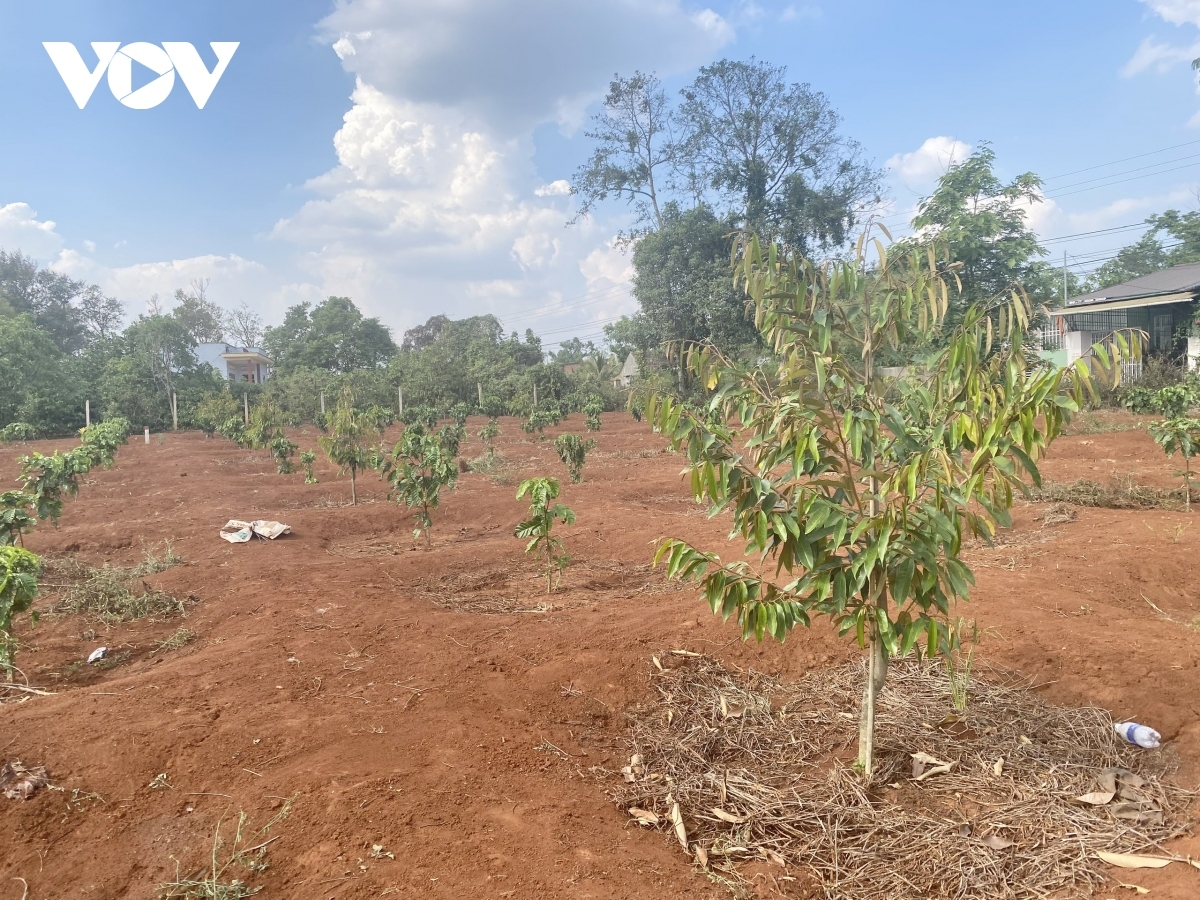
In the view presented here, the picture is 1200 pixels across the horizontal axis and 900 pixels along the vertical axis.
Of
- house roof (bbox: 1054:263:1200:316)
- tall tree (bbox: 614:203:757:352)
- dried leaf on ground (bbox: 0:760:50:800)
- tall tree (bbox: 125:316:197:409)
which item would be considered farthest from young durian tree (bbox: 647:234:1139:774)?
tall tree (bbox: 125:316:197:409)

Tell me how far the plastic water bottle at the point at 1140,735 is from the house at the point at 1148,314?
1827cm

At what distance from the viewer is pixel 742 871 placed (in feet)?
8.68

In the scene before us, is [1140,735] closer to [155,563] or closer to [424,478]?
[424,478]

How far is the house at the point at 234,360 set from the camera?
149 ft

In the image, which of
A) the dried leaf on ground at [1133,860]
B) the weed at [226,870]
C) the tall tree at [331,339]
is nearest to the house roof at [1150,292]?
the dried leaf on ground at [1133,860]

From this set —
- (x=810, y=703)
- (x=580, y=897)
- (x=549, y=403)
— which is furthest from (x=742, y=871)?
(x=549, y=403)

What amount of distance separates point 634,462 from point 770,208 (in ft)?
53.5

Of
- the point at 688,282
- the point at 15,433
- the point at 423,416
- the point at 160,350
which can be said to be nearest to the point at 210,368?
the point at 160,350

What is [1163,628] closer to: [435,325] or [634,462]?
[634,462]

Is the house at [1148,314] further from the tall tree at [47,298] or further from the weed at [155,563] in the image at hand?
the tall tree at [47,298]

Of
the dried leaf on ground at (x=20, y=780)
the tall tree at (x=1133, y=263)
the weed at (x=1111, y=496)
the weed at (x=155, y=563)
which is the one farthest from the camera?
the tall tree at (x=1133, y=263)

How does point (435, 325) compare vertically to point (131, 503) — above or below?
above

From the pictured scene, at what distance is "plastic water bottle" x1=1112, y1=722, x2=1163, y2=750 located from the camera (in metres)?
3.16

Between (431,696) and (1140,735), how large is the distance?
346 centimetres
